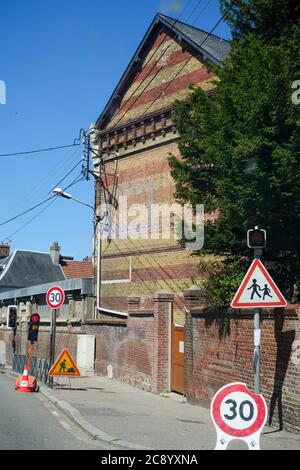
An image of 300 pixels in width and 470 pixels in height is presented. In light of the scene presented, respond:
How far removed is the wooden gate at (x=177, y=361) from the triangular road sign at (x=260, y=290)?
23.2 feet

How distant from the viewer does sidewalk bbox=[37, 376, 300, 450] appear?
29.1 ft

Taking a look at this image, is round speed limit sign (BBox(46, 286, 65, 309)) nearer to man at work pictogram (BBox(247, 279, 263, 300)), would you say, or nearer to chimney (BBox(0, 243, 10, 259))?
man at work pictogram (BBox(247, 279, 263, 300))

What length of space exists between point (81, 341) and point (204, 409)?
34.8 feet

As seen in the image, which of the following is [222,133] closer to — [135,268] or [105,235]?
[135,268]

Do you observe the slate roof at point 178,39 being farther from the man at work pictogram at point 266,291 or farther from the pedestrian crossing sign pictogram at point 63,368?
the man at work pictogram at point 266,291

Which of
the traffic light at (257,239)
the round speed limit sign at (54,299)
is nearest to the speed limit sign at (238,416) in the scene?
the traffic light at (257,239)

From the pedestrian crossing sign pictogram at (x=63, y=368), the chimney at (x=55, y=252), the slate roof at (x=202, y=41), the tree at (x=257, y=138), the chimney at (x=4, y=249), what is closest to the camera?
the tree at (x=257, y=138)

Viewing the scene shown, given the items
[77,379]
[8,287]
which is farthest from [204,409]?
[8,287]

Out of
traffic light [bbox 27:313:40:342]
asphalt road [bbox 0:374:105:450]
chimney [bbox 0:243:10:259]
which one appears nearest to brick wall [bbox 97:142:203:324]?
traffic light [bbox 27:313:40:342]

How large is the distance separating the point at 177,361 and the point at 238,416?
9.30 m

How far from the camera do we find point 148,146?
80.7ft

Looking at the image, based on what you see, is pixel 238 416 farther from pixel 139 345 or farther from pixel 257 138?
pixel 139 345

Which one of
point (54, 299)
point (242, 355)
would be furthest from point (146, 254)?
point (242, 355)

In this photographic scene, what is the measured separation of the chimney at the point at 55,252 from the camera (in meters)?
49.4
